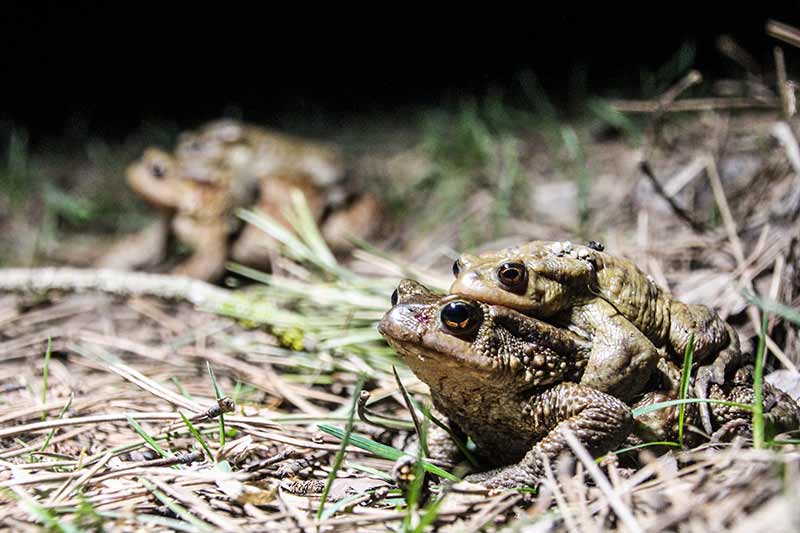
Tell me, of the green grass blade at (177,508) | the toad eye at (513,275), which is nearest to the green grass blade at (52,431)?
the green grass blade at (177,508)

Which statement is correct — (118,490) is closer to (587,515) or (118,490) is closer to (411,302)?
(411,302)

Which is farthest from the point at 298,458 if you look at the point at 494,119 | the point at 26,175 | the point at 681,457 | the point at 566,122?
the point at 26,175

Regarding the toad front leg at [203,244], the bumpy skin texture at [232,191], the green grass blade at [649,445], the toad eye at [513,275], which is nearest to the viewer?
the green grass blade at [649,445]

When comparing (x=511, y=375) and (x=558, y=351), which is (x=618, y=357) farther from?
(x=511, y=375)

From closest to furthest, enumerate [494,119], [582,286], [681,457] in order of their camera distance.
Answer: [681,457], [582,286], [494,119]

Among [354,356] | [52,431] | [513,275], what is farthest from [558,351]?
[52,431]

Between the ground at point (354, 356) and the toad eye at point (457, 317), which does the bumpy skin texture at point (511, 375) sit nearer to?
the toad eye at point (457, 317)

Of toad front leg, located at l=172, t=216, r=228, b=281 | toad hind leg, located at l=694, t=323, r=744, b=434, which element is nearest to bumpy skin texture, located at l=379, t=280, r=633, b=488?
toad hind leg, located at l=694, t=323, r=744, b=434

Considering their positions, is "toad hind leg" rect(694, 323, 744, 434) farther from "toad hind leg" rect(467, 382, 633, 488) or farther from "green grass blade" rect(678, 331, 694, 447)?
"toad hind leg" rect(467, 382, 633, 488)
